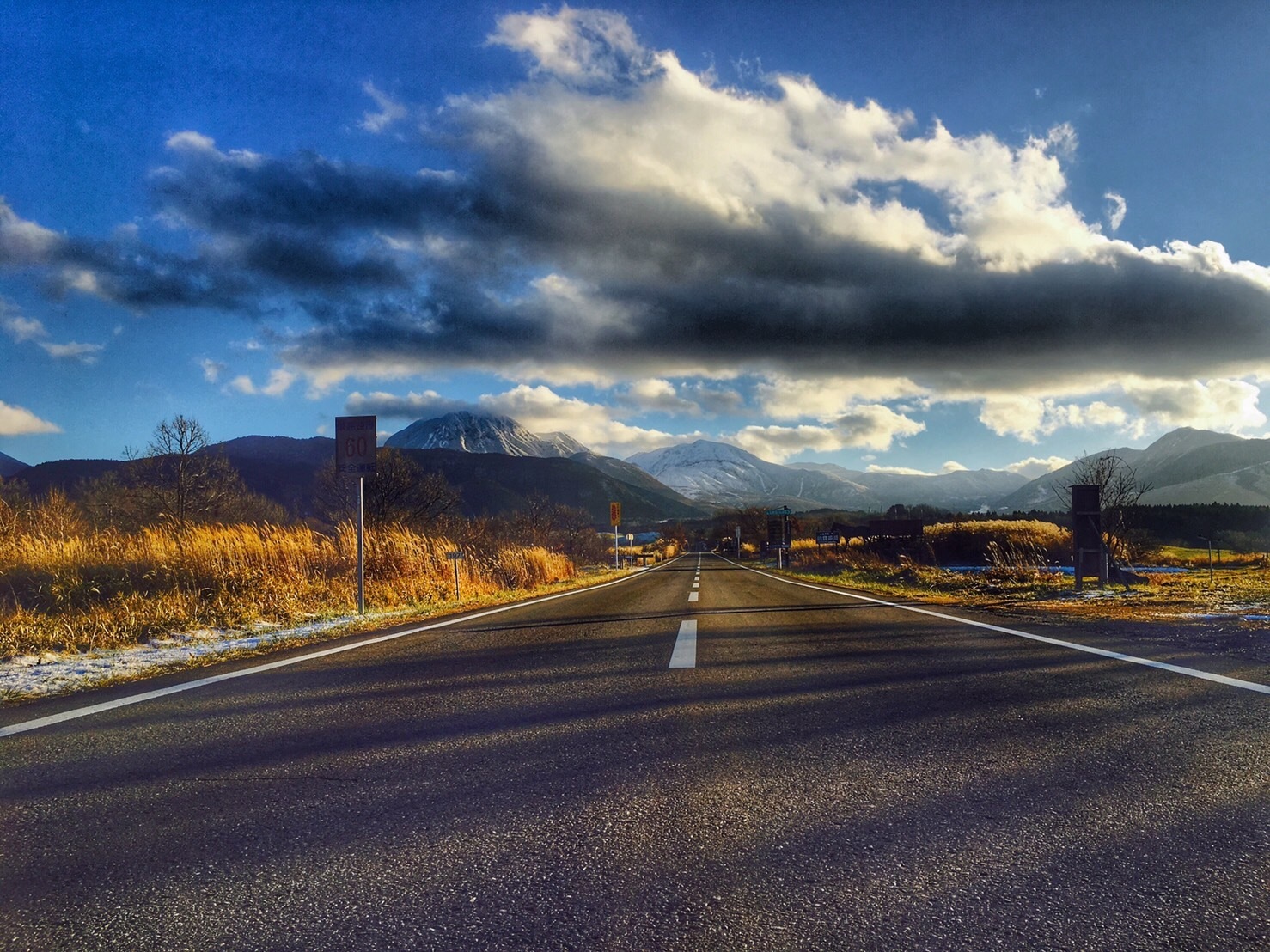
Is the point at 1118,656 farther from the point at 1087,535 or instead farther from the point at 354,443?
the point at 354,443

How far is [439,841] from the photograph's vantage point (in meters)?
2.15

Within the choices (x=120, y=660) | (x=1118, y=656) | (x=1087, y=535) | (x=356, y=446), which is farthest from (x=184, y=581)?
(x=1087, y=535)

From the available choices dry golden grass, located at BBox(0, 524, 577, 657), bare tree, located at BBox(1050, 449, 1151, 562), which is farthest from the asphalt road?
bare tree, located at BBox(1050, 449, 1151, 562)

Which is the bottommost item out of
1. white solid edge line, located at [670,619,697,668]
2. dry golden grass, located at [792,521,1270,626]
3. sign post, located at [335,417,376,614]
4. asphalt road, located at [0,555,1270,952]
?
dry golden grass, located at [792,521,1270,626]

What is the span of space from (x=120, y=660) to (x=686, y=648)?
496cm

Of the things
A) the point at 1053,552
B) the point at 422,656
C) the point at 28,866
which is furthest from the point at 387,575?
the point at 1053,552

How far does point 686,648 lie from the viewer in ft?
20.1

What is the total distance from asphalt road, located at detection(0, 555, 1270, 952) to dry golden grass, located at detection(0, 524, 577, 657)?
386 cm

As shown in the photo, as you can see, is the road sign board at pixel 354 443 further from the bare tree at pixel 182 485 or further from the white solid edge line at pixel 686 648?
the bare tree at pixel 182 485

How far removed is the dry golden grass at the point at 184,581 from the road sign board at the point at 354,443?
83.5 inches

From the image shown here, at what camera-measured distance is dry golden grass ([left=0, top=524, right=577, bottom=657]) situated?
7.64 metres

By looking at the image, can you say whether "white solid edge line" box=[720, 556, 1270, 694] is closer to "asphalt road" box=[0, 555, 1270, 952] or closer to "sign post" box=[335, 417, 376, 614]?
"asphalt road" box=[0, 555, 1270, 952]

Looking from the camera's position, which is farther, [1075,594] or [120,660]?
[1075,594]

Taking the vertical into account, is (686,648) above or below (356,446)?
below
